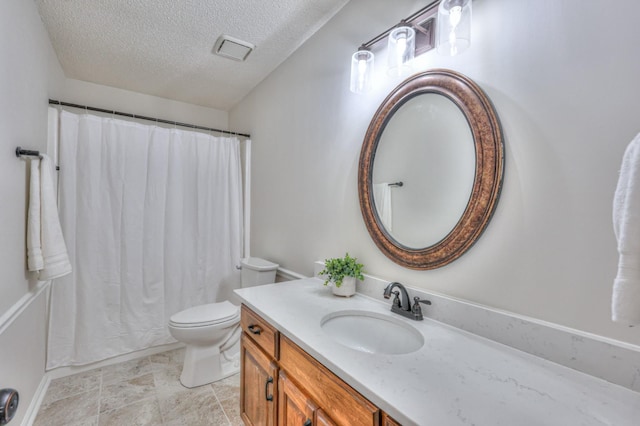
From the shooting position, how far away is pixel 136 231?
94.3 inches

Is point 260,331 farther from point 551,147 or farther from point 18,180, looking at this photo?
point 18,180

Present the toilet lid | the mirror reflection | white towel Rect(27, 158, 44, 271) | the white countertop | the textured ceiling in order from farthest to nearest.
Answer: the toilet lid → the textured ceiling → white towel Rect(27, 158, 44, 271) → the mirror reflection → the white countertop

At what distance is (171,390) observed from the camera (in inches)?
77.8

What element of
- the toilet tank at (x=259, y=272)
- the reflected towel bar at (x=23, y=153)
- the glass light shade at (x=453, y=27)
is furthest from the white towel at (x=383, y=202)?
the reflected towel bar at (x=23, y=153)

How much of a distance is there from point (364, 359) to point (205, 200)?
228cm

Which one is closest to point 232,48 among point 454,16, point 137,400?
point 454,16

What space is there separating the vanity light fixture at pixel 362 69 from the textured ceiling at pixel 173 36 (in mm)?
490

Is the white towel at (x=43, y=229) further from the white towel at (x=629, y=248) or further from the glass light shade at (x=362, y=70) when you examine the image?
the white towel at (x=629, y=248)

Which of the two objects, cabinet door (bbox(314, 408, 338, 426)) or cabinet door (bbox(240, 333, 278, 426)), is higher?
cabinet door (bbox(314, 408, 338, 426))

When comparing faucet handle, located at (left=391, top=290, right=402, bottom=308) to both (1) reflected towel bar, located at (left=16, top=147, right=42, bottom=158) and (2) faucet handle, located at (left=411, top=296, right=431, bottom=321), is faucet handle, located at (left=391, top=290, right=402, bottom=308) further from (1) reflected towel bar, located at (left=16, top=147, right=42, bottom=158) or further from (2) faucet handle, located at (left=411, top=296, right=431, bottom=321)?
(1) reflected towel bar, located at (left=16, top=147, right=42, bottom=158)

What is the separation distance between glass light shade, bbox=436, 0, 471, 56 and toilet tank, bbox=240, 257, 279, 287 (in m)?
1.70

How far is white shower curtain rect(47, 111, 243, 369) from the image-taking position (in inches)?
84.8

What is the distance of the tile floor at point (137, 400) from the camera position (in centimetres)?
170

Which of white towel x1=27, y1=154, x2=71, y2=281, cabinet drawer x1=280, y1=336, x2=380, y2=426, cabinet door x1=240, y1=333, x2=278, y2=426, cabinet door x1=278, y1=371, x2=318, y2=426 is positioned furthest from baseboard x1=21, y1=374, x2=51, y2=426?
cabinet drawer x1=280, y1=336, x2=380, y2=426
